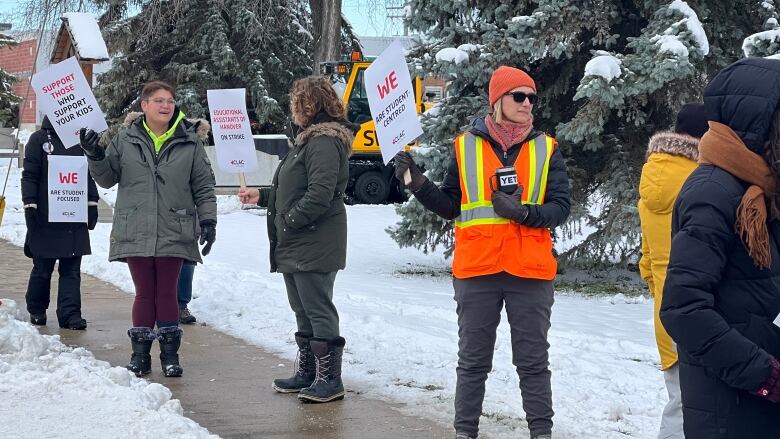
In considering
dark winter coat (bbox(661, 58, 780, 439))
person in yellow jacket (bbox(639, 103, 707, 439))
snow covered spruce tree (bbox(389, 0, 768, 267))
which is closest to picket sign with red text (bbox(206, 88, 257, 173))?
person in yellow jacket (bbox(639, 103, 707, 439))

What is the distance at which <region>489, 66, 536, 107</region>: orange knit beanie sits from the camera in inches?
190

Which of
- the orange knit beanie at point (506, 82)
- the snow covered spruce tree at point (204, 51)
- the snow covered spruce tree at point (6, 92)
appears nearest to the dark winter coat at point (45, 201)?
the orange knit beanie at point (506, 82)

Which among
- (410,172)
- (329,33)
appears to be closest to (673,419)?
(410,172)

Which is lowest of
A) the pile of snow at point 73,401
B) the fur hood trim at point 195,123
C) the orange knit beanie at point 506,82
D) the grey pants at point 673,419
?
the pile of snow at point 73,401

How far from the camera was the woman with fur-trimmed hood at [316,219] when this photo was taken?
5898mm

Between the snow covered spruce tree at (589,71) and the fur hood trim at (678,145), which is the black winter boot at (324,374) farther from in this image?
the snow covered spruce tree at (589,71)

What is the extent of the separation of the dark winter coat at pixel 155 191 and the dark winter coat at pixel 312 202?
751 millimetres

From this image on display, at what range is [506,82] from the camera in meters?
4.84

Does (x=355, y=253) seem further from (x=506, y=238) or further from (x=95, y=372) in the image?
(x=506, y=238)

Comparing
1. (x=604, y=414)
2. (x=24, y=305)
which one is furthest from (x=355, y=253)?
(x=604, y=414)

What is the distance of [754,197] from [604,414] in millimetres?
3031

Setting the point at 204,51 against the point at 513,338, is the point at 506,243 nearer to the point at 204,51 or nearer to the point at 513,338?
the point at 513,338

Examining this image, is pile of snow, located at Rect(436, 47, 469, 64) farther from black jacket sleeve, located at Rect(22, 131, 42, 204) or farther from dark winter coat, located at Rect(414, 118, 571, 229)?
dark winter coat, located at Rect(414, 118, 571, 229)

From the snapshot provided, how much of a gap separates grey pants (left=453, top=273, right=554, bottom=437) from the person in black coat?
4368 mm
